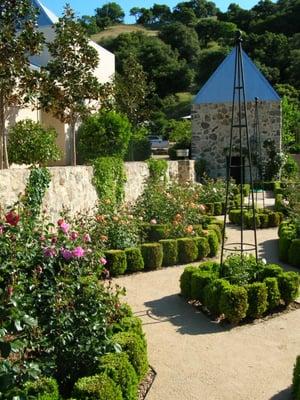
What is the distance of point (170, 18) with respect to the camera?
82.3m

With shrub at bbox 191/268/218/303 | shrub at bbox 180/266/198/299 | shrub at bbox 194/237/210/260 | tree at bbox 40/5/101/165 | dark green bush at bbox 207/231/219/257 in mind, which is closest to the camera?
shrub at bbox 191/268/218/303

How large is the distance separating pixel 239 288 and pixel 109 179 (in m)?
5.80

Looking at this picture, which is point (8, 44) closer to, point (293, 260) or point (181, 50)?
point (293, 260)

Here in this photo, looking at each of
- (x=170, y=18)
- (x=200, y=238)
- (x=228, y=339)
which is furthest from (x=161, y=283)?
(x=170, y=18)

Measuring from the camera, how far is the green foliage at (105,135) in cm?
1647

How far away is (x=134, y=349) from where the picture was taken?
14.6 ft

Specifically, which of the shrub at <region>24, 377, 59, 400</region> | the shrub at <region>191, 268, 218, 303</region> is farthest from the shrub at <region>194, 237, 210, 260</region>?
the shrub at <region>24, 377, 59, 400</region>

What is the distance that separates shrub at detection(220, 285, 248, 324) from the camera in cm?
602

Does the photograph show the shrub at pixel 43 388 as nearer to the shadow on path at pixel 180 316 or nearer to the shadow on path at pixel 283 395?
the shadow on path at pixel 283 395

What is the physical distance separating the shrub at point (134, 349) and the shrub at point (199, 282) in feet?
7.09

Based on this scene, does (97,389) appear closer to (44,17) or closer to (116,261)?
(116,261)

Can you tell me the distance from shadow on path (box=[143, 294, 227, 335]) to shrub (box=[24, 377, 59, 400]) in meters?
2.39

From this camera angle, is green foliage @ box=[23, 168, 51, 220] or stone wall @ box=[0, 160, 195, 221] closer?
stone wall @ box=[0, 160, 195, 221]

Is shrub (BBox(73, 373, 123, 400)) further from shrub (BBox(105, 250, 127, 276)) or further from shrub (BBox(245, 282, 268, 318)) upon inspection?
shrub (BBox(105, 250, 127, 276))
